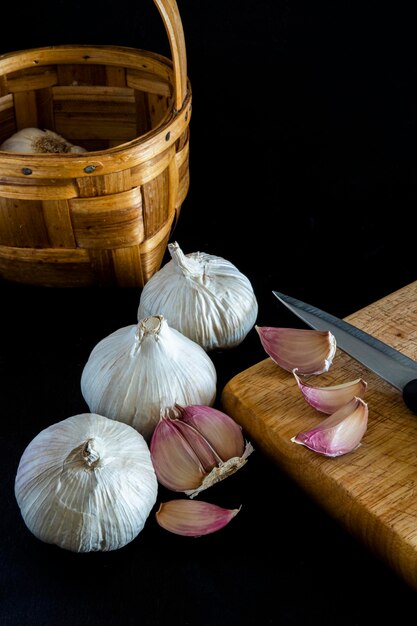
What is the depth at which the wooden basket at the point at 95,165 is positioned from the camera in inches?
34.7

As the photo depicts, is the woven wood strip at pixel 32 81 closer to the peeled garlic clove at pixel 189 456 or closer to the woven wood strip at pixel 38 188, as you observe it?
the woven wood strip at pixel 38 188

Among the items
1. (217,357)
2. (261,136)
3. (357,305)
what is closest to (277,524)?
(217,357)

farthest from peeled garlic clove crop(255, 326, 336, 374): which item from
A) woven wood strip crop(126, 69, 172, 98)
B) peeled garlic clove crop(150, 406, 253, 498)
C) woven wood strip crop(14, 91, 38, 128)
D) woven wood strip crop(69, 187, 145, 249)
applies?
woven wood strip crop(14, 91, 38, 128)

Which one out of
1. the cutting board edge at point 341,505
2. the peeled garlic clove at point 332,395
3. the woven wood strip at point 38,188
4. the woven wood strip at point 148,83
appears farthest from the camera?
the woven wood strip at point 148,83

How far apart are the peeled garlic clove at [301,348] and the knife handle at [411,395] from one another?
0.28 feet

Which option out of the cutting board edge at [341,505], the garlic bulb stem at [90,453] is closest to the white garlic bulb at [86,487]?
the garlic bulb stem at [90,453]

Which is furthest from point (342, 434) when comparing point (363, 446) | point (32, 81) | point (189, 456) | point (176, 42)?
point (32, 81)

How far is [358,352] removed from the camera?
80 centimetres

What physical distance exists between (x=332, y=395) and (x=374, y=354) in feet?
0.23

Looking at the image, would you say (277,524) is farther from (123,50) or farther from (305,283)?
(123,50)

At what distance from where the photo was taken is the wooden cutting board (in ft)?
2.19

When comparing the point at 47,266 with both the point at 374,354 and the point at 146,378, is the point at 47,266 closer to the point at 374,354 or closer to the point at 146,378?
the point at 146,378

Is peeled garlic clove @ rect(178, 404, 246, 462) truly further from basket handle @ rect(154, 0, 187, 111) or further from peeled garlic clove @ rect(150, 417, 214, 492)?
basket handle @ rect(154, 0, 187, 111)

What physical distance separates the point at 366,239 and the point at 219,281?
0.34 m
